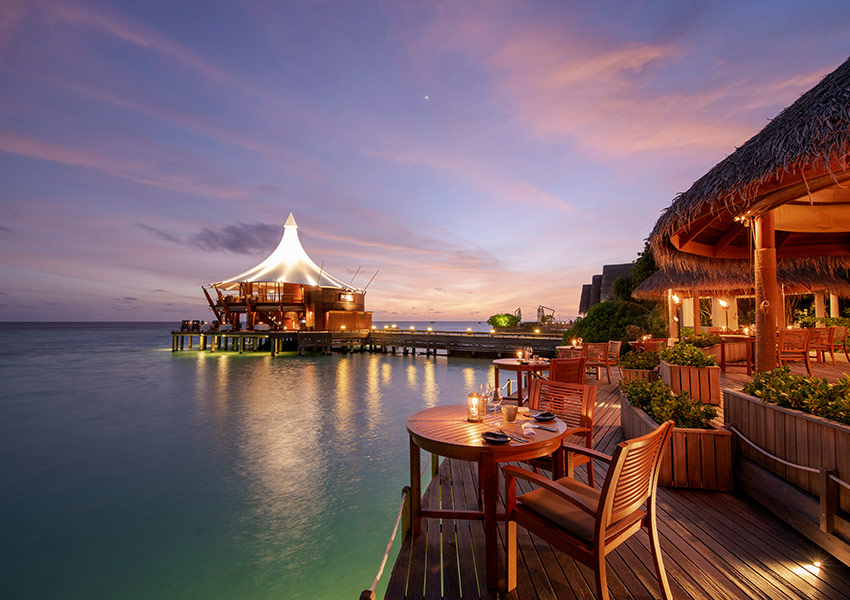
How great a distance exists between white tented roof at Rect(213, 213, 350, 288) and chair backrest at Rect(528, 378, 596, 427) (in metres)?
33.9

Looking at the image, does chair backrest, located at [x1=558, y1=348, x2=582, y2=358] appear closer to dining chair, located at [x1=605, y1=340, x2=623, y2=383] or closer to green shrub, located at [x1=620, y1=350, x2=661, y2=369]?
dining chair, located at [x1=605, y1=340, x2=623, y2=383]

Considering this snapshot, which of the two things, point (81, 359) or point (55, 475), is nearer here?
point (55, 475)

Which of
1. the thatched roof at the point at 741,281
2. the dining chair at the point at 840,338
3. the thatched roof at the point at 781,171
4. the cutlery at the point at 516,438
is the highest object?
the thatched roof at the point at 781,171

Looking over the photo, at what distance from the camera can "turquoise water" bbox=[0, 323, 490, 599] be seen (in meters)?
4.38

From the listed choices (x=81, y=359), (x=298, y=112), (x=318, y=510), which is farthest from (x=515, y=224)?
(x=81, y=359)

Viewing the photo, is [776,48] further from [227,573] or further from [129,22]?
[129,22]

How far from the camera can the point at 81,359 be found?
30844 mm

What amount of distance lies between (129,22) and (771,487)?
54.5 ft

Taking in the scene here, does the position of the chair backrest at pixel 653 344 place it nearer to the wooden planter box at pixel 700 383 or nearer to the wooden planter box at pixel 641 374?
the wooden planter box at pixel 641 374

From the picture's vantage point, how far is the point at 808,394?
2572 mm

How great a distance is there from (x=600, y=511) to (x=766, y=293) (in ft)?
15.1

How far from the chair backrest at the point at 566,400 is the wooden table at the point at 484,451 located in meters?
0.85

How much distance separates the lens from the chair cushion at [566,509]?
175 centimetres

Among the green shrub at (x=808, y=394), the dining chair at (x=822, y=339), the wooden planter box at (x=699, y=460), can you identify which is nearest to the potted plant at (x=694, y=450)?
the wooden planter box at (x=699, y=460)
